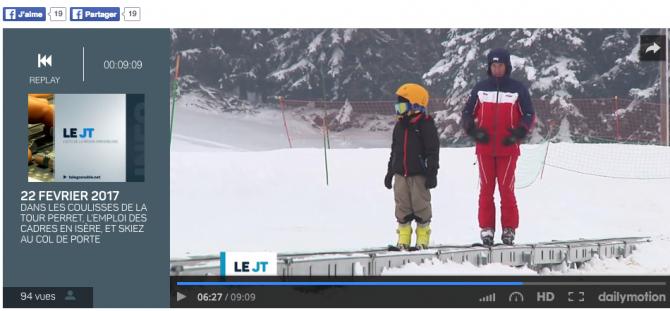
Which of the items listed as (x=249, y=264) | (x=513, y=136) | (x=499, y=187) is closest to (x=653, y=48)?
(x=513, y=136)

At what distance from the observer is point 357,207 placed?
333 inches

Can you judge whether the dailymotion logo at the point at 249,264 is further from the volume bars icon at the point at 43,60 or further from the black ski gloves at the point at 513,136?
the black ski gloves at the point at 513,136

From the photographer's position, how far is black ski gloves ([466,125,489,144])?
291 inches

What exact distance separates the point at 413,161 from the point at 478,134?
70 centimetres

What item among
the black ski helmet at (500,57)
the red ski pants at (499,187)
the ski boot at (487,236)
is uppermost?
the black ski helmet at (500,57)

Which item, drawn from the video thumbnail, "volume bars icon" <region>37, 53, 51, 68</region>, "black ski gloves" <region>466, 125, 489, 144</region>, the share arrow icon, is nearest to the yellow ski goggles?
"black ski gloves" <region>466, 125, 489, 144</region>

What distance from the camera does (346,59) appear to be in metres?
17.2

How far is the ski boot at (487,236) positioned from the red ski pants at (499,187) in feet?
0.13

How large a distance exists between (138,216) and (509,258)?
Result: 123 inches

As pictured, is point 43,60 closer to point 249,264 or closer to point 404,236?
point 249,264

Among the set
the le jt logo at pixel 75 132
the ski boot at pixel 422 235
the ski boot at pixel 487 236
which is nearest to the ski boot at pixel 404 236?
the ski boot at pixel 422 235

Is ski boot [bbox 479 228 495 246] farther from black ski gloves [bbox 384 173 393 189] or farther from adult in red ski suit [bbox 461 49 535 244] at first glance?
black ski gloves [bbox 384 173 393 189]
